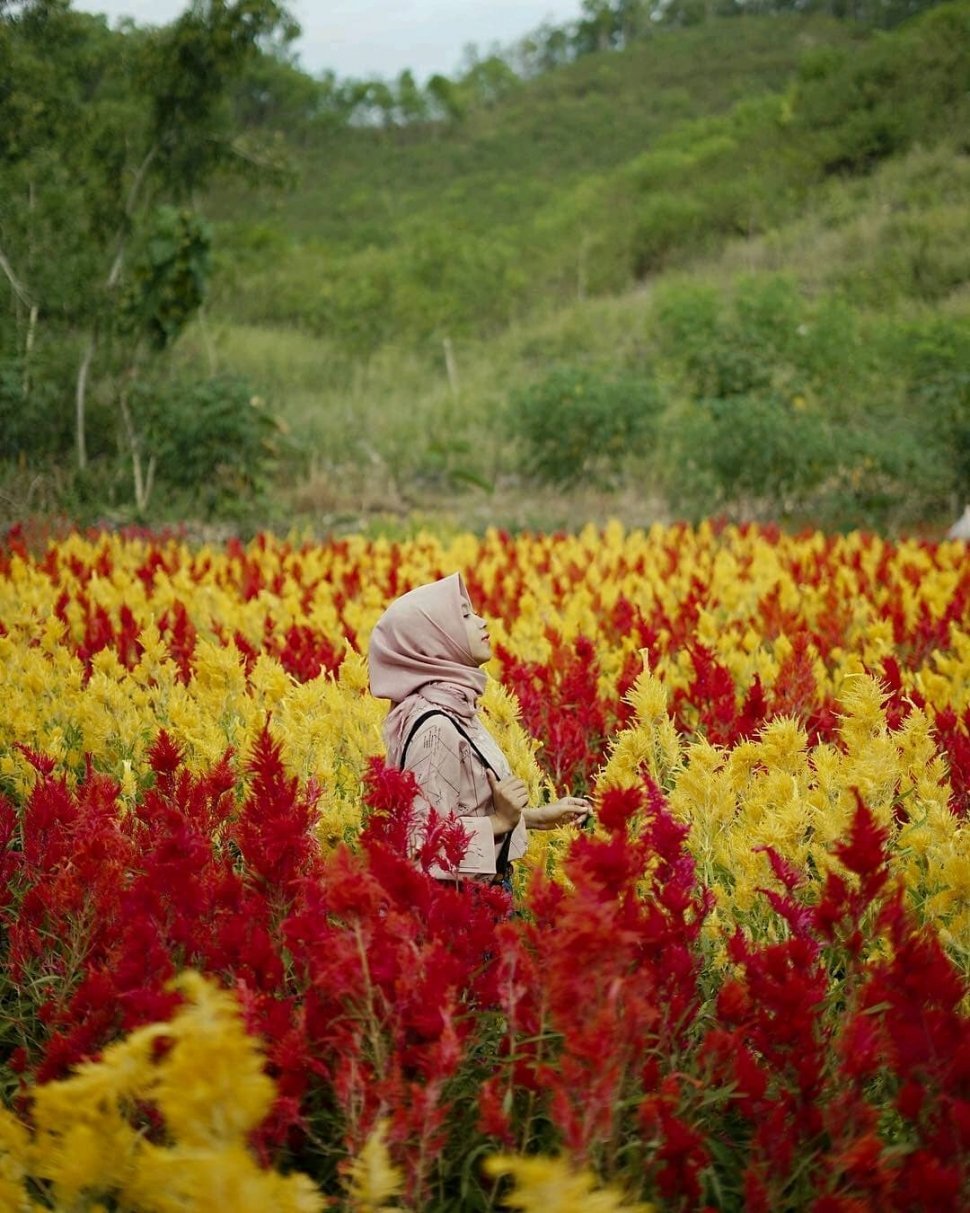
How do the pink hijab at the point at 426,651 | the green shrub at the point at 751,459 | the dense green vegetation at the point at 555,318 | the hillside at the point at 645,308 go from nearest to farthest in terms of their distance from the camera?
1. the pink hijab at the point at 426,651
2. the green shrub at the point at 751,459
3. the dense green vegetation at the point at 555,318
4. the hillside at the point at 645,308

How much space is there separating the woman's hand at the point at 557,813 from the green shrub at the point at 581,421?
1105cm

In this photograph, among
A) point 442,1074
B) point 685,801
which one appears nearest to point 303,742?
point 685,801

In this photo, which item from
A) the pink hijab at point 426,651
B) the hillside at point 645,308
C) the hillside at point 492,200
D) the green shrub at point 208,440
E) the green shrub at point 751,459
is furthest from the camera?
the hillside at point 492,200

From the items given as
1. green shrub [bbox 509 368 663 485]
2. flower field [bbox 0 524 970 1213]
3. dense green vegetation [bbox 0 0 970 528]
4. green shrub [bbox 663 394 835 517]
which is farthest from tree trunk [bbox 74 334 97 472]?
flower field [bbox 0 524 970 1213]

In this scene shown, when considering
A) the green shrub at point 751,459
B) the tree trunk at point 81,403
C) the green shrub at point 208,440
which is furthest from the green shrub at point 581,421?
the tree trunk at point 81,403

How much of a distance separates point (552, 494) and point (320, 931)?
12.4m

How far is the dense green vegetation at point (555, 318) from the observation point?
1237cm

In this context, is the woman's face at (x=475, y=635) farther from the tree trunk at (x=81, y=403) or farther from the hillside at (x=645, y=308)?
the tree trunk at (x=81, y=403)

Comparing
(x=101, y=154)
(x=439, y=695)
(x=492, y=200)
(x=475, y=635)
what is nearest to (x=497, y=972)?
(x=439, y=695)

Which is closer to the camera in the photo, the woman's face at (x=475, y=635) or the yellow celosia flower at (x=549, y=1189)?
the yellow celosia flower at (x=549, y=1189)

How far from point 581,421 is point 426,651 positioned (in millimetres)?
11157

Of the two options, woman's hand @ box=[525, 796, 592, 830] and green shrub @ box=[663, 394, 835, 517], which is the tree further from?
woman's hand @ box=[525, 796, 592, 830]

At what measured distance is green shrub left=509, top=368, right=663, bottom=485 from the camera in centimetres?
1345

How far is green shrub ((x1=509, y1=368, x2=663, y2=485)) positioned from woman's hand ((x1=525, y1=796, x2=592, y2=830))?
1105 cm
